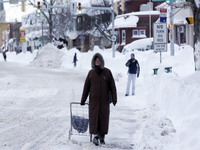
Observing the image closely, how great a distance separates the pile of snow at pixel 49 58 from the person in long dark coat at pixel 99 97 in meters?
39.5

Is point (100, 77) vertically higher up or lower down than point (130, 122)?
higher up

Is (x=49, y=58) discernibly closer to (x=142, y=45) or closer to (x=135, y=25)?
(x=142, y=45)

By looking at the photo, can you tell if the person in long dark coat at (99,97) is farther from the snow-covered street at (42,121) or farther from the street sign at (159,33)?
the street sign at (159,33)

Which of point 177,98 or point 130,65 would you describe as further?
point 130,65

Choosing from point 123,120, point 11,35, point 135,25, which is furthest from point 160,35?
point 11,35

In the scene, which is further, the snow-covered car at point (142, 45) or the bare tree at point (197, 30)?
the snow-covered car at point (142, 45)

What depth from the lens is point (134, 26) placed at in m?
63.0

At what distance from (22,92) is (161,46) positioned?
6.00m

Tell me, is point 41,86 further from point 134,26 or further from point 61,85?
point 134,26

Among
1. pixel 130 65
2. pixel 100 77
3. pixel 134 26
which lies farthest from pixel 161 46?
pixel 134 26

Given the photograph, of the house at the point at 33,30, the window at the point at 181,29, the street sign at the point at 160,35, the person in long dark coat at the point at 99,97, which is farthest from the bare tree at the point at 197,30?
the house at the point at 33,30

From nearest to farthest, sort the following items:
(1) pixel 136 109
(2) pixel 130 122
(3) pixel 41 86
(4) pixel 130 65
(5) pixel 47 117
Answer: (2) pixel 130 122, (5) pixel 47 117, (1) pixel 136 109, (4) pixel 130 65, (3) pixel 41 86

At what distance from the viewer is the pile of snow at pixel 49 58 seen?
1968 inches

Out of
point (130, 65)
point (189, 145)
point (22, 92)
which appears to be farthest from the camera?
point (22, 92)
